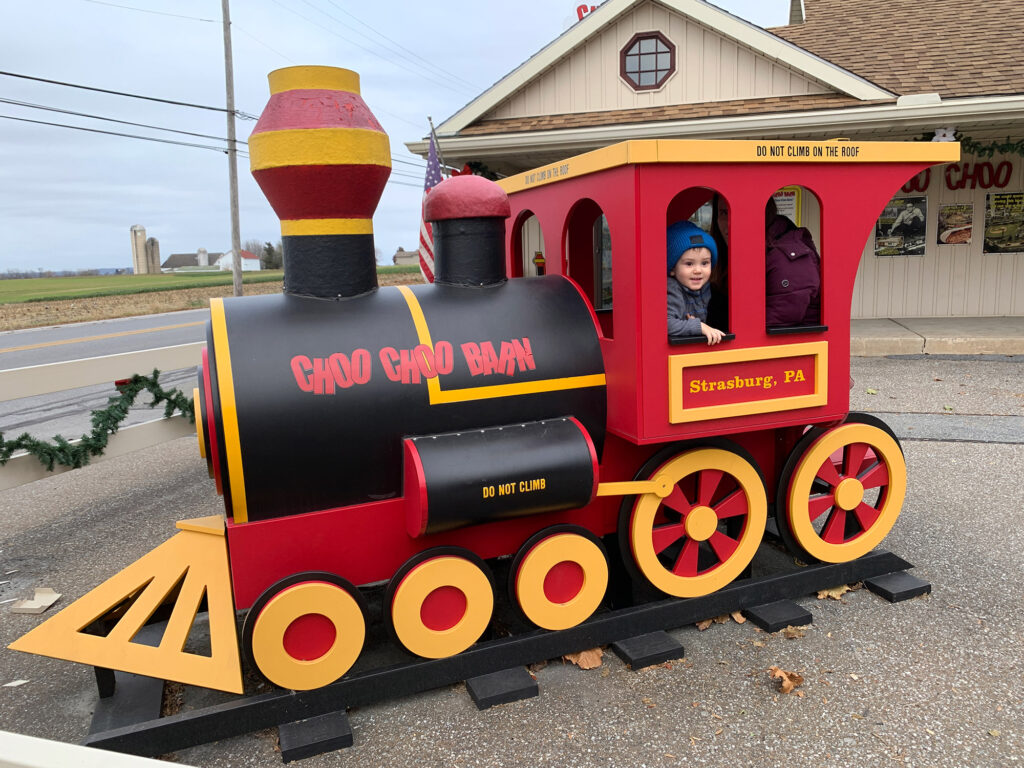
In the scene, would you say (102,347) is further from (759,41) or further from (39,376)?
(759,41)

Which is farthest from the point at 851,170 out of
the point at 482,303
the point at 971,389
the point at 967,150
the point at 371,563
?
the point at 967,150

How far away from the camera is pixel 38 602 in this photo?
3908 millimetres

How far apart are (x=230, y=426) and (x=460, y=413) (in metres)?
0.88

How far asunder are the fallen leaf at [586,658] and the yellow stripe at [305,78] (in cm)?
255

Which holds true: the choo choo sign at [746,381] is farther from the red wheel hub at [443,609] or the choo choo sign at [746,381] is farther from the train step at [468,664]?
the red wheel hub at [443,609]

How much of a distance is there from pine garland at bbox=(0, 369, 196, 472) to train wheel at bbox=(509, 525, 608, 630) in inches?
120

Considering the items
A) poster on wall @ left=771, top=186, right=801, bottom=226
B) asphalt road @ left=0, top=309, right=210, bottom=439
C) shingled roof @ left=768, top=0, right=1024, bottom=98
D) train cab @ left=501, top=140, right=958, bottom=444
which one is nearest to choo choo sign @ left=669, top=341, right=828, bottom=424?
train cab @ left=501, top=140, right=958, bottom=444

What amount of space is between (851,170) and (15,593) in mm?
4790

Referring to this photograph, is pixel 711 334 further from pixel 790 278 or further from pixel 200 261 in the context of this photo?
pixel 200 261

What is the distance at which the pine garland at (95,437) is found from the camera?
14.2 feet

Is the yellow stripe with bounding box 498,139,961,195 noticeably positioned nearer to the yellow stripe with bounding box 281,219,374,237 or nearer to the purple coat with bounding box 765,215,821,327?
the purple coat with bounding box 765,215,821,327

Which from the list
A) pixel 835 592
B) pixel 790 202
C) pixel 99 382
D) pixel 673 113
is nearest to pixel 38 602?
pixel 99 382

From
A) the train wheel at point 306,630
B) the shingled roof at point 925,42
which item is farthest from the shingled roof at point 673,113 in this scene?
the train wheel at point 306,630

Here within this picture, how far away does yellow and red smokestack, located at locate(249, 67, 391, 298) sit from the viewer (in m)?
2.97
